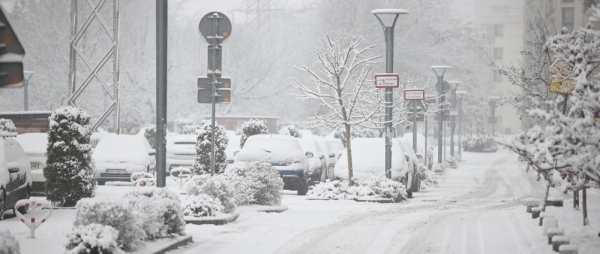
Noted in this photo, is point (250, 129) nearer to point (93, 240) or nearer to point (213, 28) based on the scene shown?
point (213, 28)

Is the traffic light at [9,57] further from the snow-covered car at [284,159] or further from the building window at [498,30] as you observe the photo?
the building window at [498,30]

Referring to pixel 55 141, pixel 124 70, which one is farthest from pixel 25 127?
pixel 124 70

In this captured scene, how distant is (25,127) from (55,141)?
454 inches

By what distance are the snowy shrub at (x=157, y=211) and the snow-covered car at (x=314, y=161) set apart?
1272cm

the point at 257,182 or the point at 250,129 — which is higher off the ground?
the point at 250,129

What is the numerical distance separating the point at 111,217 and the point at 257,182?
7595 mm

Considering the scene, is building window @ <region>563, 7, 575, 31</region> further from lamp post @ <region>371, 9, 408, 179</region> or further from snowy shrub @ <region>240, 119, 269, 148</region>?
lamp post @ <region>371, 9, 408, 179</region>

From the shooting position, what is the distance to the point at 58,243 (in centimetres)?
1140

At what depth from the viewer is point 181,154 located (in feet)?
99.0

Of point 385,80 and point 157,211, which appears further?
point 385,80

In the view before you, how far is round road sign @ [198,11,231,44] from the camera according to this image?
16266 mm

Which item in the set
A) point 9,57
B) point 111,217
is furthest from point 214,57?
point 9,57

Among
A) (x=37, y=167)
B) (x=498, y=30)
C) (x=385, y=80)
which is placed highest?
(x=498, y=30)

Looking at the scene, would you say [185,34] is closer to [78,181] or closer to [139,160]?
[139,160]
